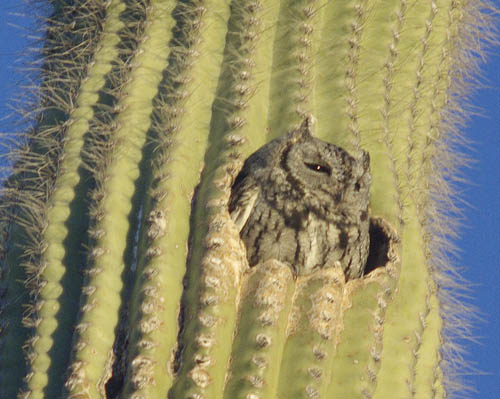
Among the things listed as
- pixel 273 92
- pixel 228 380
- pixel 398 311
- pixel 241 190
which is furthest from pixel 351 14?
pixel 228 380

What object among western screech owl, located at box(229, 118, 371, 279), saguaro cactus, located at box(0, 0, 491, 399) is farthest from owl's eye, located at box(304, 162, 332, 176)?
saguaro cactus, located at box(0, 0, 491, 399)

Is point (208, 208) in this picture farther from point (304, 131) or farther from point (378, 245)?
point (378, 245)

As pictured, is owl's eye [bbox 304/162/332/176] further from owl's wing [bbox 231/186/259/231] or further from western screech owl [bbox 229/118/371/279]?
owl's wing [bbox 231/186/259/231]

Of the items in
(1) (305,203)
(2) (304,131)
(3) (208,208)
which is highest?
(2) (304,131)

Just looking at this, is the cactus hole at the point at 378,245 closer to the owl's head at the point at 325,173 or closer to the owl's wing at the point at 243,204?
the owl's head at the point at 325,173

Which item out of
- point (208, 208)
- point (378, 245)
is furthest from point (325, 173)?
point (208, 208)

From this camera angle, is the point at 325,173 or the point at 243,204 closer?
the point at 243,204

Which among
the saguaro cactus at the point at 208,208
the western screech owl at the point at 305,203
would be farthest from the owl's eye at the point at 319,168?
the saguaro cactus at the point at 208,208
